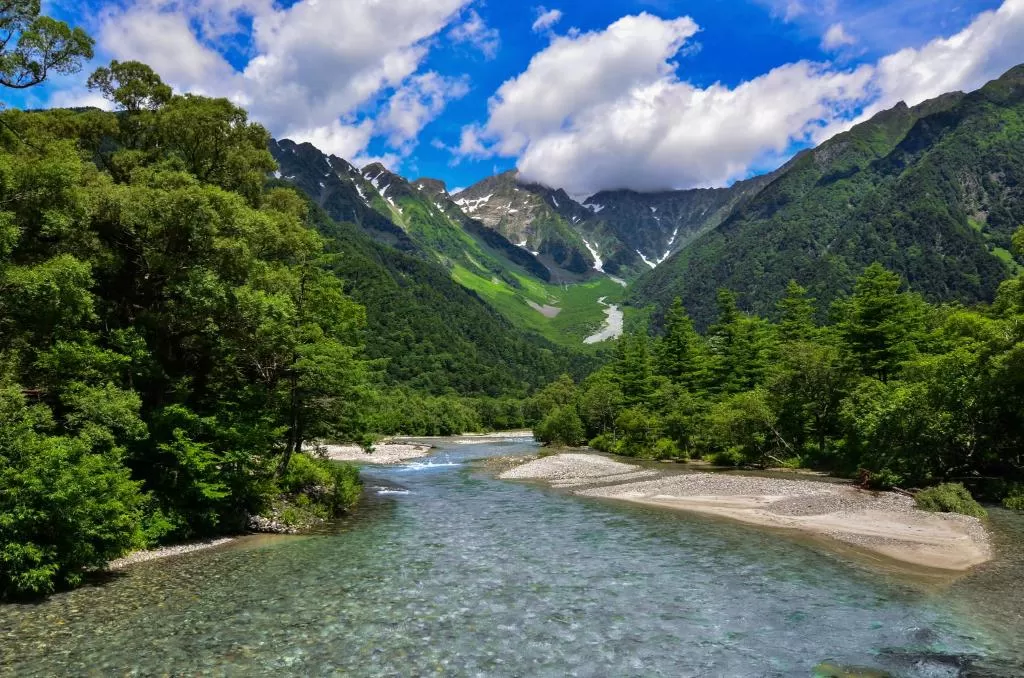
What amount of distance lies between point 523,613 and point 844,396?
44.6 meters

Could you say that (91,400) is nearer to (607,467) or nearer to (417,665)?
(417,665)

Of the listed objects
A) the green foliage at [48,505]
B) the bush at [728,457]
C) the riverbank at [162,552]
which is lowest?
the bush at [728,457]

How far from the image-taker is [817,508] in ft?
107

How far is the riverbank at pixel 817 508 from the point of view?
23.6 metres

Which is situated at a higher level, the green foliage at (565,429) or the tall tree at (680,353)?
the tall tree at (680,353)

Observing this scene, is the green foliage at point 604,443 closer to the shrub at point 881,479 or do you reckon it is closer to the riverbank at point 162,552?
the shrub at point 881,479

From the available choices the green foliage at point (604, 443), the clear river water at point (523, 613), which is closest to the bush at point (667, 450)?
the green foliage at point (604, 443)

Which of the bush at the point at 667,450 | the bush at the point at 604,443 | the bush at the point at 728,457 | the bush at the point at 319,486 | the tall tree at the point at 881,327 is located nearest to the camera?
the bush at the point at 319,486

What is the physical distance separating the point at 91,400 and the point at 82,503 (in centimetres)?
494

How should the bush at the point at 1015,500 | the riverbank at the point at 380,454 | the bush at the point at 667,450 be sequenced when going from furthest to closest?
the riverbank at the point at 380,454
the bush at the point at 667,450
the bush at the point at 1015,500

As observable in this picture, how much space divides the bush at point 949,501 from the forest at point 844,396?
2.59 m

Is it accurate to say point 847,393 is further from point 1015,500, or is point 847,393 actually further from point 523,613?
point 523,613

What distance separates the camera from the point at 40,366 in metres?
20.7

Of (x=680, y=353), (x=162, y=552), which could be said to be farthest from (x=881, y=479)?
(x=680, y=353)
